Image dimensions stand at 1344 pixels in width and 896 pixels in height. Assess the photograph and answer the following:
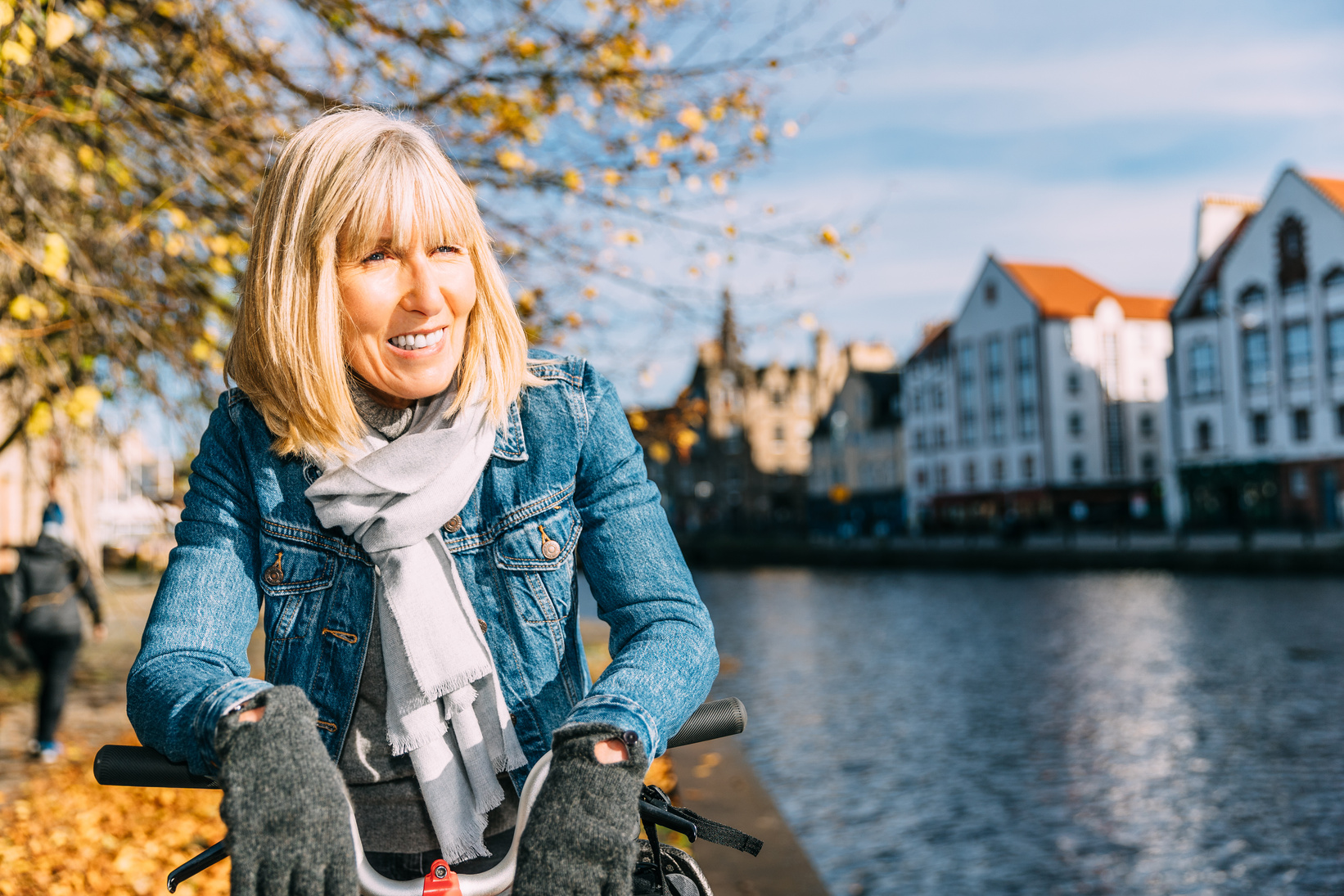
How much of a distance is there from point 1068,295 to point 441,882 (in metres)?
62.8

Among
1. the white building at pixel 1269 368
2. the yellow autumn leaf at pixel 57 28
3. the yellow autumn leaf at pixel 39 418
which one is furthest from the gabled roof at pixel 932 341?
the yellow autumn leaf at pixel 57 28

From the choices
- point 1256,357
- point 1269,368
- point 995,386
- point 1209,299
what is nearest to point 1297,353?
point 1269,368

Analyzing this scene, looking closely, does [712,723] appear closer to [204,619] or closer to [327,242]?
[204,619]

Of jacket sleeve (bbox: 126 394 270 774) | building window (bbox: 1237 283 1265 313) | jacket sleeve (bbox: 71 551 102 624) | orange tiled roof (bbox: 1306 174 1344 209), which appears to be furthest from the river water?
building window (bbox: 1237 283 1265 313)

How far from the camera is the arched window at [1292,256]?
4422cm

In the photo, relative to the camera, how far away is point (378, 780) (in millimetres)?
1693

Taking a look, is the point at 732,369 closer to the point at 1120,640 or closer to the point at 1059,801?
the point at 1059,801

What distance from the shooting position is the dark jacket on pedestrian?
9031 millimetres

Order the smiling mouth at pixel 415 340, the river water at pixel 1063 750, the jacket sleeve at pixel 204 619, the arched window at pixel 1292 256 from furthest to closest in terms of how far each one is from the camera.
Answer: the arched window at pixel 1292 256 → the river water at pixel 1063 750 → the smiling mouth at pixel 415 340 → the jacket sleeve at pixel 204 619

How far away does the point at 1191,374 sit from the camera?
49.0 metres

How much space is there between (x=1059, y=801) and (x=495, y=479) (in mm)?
8476

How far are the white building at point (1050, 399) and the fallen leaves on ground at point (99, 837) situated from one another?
49994mm

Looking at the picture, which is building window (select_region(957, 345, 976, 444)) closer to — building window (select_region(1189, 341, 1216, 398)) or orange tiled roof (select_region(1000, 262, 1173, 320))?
orange tiled roof (select_region(1000, 262, 1173, 320))

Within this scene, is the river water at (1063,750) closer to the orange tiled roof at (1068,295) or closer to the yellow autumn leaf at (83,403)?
the yellow autumn leaf at (83,403)
